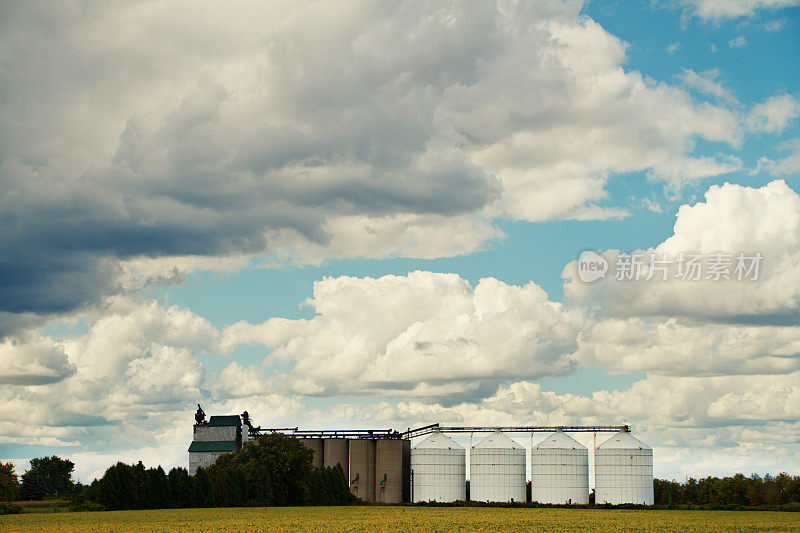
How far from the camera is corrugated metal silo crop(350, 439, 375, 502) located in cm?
12950

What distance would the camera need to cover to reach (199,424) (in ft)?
472

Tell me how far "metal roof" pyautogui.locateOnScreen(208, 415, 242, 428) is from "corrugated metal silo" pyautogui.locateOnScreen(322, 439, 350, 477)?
19066mm

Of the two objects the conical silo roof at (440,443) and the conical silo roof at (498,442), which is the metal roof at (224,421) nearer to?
the conical silo roof at (440,443)

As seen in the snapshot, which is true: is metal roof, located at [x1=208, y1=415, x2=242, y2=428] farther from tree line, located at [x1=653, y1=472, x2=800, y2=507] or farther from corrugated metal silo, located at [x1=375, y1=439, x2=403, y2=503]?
tree line, located at [x1=653, y1=472, x2=800, y2=507]

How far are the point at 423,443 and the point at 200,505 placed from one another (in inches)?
1585

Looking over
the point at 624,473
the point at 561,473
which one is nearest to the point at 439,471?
the point at 561,473

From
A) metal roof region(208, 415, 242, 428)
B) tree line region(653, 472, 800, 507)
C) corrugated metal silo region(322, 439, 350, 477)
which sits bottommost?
tree line region(653, 472, 800, 507)

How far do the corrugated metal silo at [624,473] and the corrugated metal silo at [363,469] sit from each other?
34.2 metres

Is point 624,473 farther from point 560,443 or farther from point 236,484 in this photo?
point 236,484

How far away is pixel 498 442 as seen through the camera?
5044 inches

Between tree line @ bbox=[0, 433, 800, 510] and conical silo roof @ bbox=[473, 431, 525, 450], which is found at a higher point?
conical silo roof @ bbox=[473, 431, 525, 450]

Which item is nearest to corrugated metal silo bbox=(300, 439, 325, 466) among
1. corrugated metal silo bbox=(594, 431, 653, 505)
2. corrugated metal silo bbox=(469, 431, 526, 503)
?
corrugated metal silo bbox=(469, 431, 526, 503)

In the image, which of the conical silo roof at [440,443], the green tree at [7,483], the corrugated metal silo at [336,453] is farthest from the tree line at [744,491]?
the green tree at [7,483]

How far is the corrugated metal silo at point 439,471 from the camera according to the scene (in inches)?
5012
